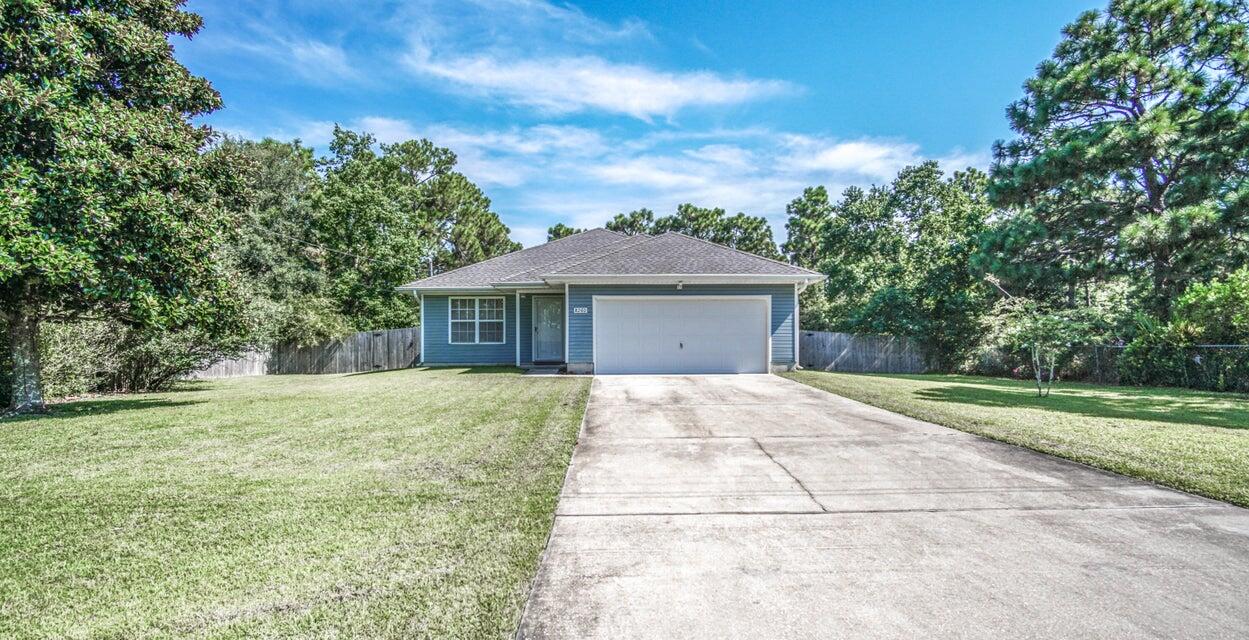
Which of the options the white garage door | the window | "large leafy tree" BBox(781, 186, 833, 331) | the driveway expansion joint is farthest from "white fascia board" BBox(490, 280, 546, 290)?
"large leafy tree" BBox(781, 186, 833, 331)

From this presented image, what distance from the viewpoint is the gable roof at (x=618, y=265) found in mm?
13617

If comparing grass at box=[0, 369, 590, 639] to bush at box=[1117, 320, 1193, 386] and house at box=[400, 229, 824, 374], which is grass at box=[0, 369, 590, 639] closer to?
house at box=[400, 229, 824, 374]

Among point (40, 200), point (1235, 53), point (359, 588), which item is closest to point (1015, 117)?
point (1235, 53)

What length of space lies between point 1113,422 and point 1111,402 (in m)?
2.81

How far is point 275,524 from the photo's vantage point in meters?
3.51

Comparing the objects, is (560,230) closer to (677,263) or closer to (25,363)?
(677,263)

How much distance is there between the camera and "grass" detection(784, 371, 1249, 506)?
4.73 metres

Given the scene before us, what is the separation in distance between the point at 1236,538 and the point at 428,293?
16793 mm

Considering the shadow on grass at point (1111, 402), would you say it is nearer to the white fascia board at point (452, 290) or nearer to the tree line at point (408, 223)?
the tree line at point (408, 223)

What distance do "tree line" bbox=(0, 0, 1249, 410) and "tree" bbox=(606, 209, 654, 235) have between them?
15.2 metres

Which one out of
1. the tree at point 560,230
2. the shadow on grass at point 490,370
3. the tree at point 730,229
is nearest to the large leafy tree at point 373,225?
the shadow on grass at point 490,370

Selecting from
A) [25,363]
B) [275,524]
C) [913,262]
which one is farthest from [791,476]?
[913,262]

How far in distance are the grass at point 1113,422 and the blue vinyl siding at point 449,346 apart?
902 cm

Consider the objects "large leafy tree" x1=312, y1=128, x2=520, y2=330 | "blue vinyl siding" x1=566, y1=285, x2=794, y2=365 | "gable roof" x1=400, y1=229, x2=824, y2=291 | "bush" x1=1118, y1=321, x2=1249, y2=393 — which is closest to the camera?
"bush" x1=1118, y1=321, x2=1249, y2=393
